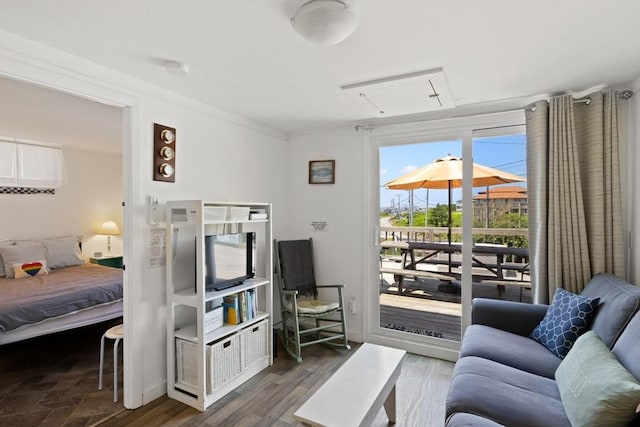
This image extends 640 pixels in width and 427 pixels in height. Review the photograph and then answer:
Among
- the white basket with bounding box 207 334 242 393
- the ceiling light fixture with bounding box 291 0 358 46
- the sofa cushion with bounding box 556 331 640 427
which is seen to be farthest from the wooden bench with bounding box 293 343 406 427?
the ceiling light fixture with bounding box 291 0 358 46

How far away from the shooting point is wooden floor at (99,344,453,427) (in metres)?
2.12

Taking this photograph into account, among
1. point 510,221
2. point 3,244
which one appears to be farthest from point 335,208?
point 3,244

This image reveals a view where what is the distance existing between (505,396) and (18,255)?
16.6ft

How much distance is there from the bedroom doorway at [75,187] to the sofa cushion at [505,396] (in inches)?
85.5

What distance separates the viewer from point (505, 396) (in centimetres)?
152

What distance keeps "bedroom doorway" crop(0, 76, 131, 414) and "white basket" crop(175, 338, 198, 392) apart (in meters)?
0.35

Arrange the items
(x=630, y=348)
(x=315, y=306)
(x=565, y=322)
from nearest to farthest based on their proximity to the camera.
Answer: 1. (x=630, y=348)
2. (x=565, y=322)
3. (x=315, y=306)

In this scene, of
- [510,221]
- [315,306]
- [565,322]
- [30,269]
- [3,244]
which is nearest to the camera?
[565,322]

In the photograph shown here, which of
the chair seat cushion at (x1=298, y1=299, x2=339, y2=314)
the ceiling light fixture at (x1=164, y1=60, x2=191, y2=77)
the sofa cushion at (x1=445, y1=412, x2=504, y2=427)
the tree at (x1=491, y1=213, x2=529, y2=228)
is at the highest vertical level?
the ceiling light fixture at (x1=164, y1=60, x2=191, y2=77)

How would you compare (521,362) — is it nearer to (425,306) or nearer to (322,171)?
(425,306)

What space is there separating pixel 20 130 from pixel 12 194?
0.91 m

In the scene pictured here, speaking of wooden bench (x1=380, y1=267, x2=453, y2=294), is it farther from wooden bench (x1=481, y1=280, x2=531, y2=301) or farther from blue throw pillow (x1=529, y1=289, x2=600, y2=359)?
blue throw pillow (x1=529, y1=289, x2=600, y2=359)

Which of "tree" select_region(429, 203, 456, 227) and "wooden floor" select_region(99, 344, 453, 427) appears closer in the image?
"wooden floor" select_region(99, 344, 453, 427)

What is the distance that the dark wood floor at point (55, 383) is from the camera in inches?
85.0
